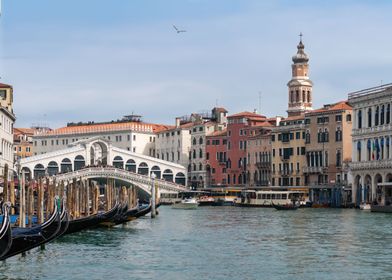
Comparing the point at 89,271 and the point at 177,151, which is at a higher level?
the point at 177,151

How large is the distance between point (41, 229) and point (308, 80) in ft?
173

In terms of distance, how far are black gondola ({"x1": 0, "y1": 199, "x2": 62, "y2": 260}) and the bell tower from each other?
49783 mm

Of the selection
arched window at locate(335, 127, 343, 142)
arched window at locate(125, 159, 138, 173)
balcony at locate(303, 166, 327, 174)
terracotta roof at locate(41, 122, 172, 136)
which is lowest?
balcony at locate(303, 166, 327, 174)

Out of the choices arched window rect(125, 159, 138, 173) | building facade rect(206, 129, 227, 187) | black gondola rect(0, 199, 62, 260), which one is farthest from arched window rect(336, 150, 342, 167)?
black gondola rect(0, 199, 62, 260)

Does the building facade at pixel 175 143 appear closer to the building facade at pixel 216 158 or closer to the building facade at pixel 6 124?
the building facade at pixel 216 158

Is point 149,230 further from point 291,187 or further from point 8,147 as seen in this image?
point 291,187

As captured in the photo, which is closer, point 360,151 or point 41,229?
point 41,229

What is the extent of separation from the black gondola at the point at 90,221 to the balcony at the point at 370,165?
20.3 m

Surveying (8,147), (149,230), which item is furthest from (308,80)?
(149,230)

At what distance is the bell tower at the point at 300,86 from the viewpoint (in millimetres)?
69062

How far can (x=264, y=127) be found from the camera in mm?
66562

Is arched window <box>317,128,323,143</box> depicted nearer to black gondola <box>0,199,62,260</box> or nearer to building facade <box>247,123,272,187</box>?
building facade <box>247,123,272,187</box>

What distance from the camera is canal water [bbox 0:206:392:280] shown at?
1822 cm

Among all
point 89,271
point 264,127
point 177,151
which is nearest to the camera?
point 89,271
